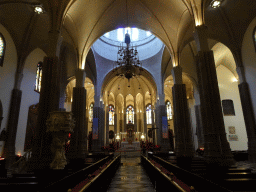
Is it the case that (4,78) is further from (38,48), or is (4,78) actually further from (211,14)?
(211,14)

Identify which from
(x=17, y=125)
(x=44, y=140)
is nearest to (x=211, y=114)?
(x=44, y=140)

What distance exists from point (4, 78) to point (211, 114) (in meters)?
11.9

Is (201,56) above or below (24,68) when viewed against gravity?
below

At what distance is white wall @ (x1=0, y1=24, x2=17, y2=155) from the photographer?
34.7 feet

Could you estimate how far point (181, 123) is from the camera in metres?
11.4

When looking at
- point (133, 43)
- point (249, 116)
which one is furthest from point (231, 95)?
point (133, 43)

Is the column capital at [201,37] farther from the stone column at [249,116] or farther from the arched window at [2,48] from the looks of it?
the arched window at [2,48]

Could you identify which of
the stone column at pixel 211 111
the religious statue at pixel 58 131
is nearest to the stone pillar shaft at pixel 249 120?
the stone column at pixel 211 111

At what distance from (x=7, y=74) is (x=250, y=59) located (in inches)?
612

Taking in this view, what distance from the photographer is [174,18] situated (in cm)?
1148

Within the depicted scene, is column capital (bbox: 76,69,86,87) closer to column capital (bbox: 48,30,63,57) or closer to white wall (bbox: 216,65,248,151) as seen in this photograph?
column capital (bbox: 48,30,63,57)

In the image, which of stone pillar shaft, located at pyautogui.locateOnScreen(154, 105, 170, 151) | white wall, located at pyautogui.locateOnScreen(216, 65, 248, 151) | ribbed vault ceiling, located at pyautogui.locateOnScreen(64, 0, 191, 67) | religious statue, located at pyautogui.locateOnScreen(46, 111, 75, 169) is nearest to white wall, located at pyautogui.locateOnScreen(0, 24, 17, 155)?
→ ribbed vault ceiling, located at pyautogui.locateOnScreen(64, 0, 191, 67)

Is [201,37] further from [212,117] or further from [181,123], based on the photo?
[181,123]

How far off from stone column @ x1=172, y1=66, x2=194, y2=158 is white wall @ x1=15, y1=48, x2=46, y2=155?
10.5m
